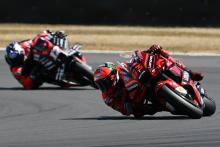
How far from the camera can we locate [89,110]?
1496 cm

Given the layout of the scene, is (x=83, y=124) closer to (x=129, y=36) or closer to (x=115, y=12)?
(x=129, y=36)

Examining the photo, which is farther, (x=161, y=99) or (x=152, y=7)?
(x=152, y=7)

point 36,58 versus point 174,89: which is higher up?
point 174,89

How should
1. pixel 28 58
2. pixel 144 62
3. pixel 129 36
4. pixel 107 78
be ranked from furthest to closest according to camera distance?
pixel 129 36 → pixel 28 58 → pixel 107 78 → pixel 144 62

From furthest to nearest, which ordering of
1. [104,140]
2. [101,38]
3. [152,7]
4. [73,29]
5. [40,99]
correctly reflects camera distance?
[152,7] < [73,29] < [101,38] < [40,99] < [104,140]

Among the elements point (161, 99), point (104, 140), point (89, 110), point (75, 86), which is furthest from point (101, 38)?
point (104, 140)

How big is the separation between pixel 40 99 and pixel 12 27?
929 inches

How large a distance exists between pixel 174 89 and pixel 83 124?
1399 mm

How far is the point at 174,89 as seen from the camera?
497 inches

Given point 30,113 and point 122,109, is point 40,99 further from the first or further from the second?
point 122,109

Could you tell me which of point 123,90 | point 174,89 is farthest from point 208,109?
point 123,90

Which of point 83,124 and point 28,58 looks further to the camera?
point 28,58

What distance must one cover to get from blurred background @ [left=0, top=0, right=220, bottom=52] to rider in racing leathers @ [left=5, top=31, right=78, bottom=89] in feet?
47.4

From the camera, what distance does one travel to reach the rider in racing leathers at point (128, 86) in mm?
13219
